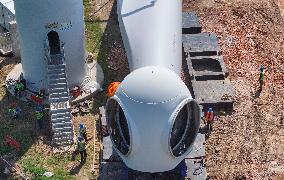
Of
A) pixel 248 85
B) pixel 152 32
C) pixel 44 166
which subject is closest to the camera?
pixel 44 166

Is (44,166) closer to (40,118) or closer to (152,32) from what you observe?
(40,118)

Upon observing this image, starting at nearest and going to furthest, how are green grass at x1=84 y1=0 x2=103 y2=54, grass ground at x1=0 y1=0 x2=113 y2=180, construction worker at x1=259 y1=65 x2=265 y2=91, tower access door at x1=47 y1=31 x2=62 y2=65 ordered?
grass ground at x1=0 y1=0 x2=113 y2=180, tower access door at x1=47 y1=31 x2=62 y2=65, construction worker at x1=259 y1=65 x2=265 y2=91, green grass at x1=84 y1=0 x2=103 y2=54

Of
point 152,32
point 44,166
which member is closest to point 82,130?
point 44,166

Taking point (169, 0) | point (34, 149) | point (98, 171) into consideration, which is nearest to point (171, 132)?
point (98, 171)

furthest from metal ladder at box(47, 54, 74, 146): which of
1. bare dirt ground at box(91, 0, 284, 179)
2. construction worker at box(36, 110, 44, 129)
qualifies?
bare dirt ground at box(91, 0, 284, 179)

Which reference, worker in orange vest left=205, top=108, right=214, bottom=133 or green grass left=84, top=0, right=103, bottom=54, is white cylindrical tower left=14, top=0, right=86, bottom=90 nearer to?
green grass left=84, top=0, right=103, bottom=54

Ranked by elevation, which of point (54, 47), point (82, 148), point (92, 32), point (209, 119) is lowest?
point (82, 148)

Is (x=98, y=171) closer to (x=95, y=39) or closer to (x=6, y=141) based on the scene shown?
(x=6, y=141)
